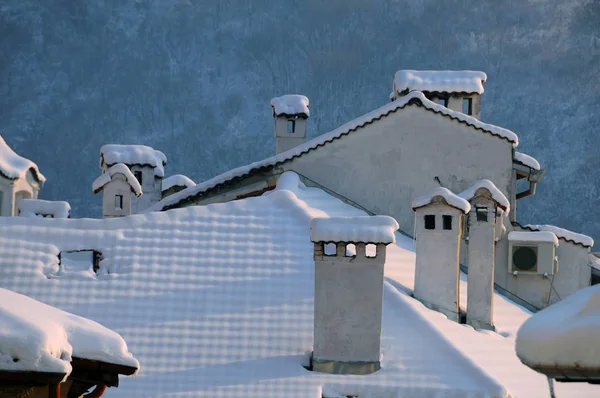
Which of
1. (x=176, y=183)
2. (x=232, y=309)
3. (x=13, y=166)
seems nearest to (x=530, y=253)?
(x=176, y=183)

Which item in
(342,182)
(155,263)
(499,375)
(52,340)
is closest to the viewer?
(52,340)

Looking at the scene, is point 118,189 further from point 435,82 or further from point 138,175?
point 435,82

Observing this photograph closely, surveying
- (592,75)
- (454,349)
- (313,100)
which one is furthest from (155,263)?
(592,75)

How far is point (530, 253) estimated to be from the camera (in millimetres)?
29078

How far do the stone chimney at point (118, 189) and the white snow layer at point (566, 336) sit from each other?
19.5m

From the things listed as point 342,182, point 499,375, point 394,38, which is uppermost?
point 394,38

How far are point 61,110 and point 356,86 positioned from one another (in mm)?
20244

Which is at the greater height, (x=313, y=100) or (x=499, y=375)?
(x=313, y=100)

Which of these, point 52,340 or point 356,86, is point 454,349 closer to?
point 52,340

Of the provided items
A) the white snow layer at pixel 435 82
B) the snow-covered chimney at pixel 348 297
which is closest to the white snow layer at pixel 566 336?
the snow-covered chimney at pixel 348 297

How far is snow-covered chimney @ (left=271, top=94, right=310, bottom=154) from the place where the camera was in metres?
30.0

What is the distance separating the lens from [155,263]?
1945cm

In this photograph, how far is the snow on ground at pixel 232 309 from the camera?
16.5 meters

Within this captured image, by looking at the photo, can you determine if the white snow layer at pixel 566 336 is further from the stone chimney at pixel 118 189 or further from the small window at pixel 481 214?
the stone chimney at pixel 118 189
